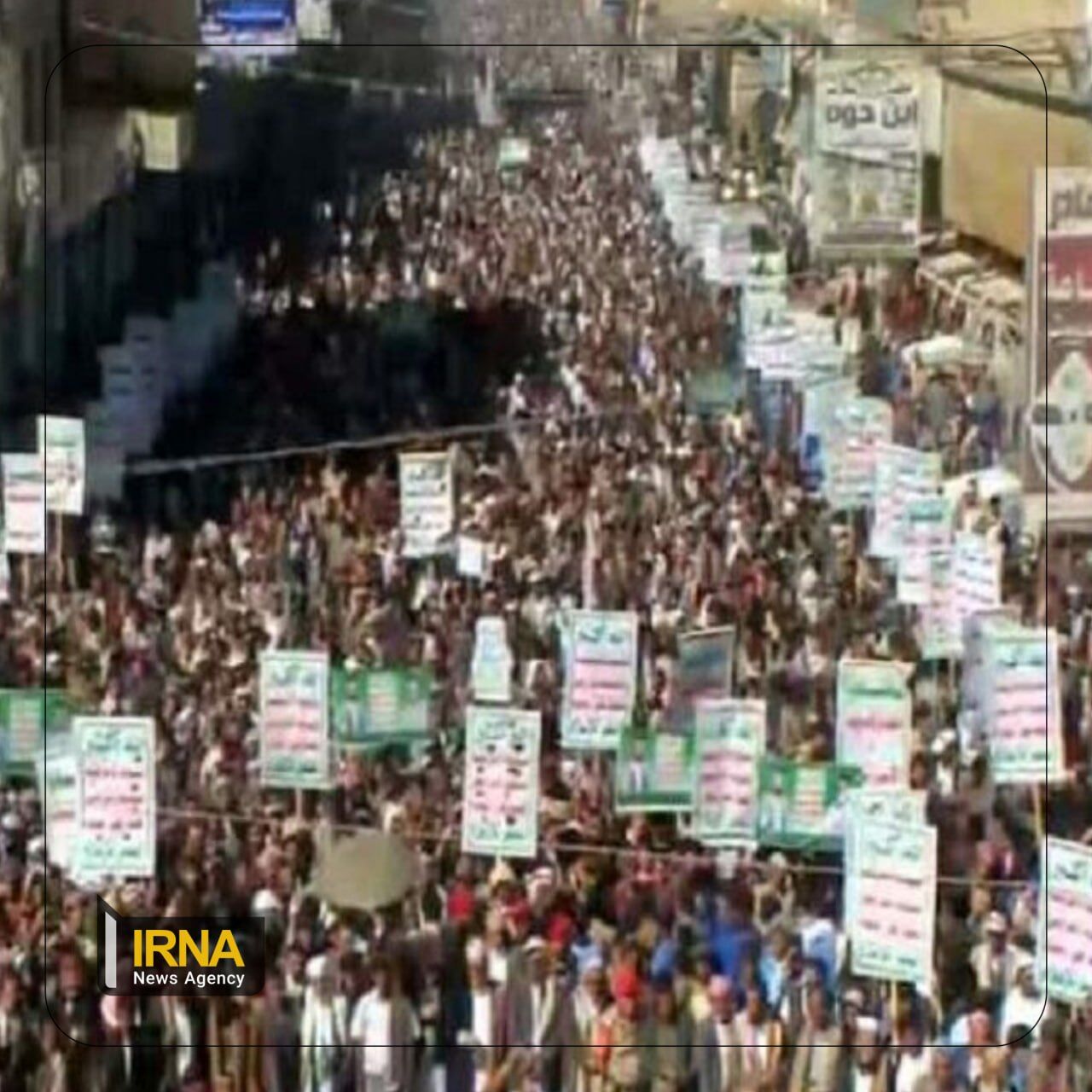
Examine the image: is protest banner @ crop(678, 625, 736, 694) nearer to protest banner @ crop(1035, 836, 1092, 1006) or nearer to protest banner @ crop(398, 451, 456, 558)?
protest banner @ crop(398, 451, 456, 558)

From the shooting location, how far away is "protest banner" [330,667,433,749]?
579 centimetres

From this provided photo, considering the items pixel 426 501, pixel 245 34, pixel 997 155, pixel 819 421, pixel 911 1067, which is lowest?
pixel 911 1067

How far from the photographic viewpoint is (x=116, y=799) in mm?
5824

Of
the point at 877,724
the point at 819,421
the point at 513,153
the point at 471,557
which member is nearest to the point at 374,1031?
the point at 471,557

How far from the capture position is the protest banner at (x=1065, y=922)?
568 centimetres

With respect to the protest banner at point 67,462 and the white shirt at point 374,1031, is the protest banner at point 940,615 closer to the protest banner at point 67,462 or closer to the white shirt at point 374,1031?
the white shirt at point 374,1031

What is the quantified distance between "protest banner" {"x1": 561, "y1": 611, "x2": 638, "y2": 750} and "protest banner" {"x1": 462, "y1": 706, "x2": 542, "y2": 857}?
7 cm

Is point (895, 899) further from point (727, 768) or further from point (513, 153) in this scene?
point (513, 153)

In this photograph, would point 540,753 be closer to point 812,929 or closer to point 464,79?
point 812,929

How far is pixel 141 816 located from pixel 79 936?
23cm

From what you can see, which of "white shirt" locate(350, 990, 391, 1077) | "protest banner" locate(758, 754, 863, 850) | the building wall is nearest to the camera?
the building wall

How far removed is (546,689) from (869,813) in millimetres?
577

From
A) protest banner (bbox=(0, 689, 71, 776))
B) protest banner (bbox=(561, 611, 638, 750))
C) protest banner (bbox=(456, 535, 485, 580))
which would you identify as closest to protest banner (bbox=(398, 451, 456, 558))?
protest banner (bbox=(456, 535, 485, 580))

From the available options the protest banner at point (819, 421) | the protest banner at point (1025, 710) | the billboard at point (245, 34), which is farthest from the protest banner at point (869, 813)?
the billboard at point (245, 34)
